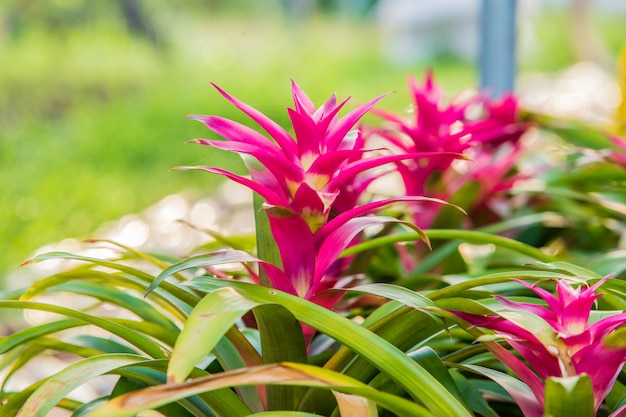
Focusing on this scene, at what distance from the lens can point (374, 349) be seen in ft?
1.94

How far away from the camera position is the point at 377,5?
878cm

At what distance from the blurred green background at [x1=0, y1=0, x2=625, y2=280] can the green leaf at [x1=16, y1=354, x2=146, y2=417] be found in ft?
5.09

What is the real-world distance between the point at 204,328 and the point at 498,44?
1.95 metres

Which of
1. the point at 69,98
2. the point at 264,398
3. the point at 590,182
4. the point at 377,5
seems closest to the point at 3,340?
the point at 264,398

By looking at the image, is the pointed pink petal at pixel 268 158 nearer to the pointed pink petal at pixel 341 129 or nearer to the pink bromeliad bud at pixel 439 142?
the pointed pink petal at pixel 341 129

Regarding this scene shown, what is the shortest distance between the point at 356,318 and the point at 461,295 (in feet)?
0.85

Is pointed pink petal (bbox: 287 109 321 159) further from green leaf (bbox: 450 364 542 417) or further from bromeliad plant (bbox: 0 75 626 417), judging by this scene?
green leaf (bbox: 450 364 542 417)

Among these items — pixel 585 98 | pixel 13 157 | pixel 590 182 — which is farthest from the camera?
pixel 13 157

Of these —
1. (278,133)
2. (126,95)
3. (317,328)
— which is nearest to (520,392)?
(317,328)

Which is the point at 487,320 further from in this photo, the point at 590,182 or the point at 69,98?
the point at 69,98

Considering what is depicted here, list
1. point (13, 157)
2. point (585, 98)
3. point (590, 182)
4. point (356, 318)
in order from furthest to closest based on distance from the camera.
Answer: point (13, 157) → point (585, 98) → point (590, 182) → point (356, 318)

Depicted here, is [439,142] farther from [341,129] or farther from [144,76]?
[144,76]

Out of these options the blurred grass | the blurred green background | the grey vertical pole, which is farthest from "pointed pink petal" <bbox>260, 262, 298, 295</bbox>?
the blurred grass

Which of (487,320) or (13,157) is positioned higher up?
(13,157)
